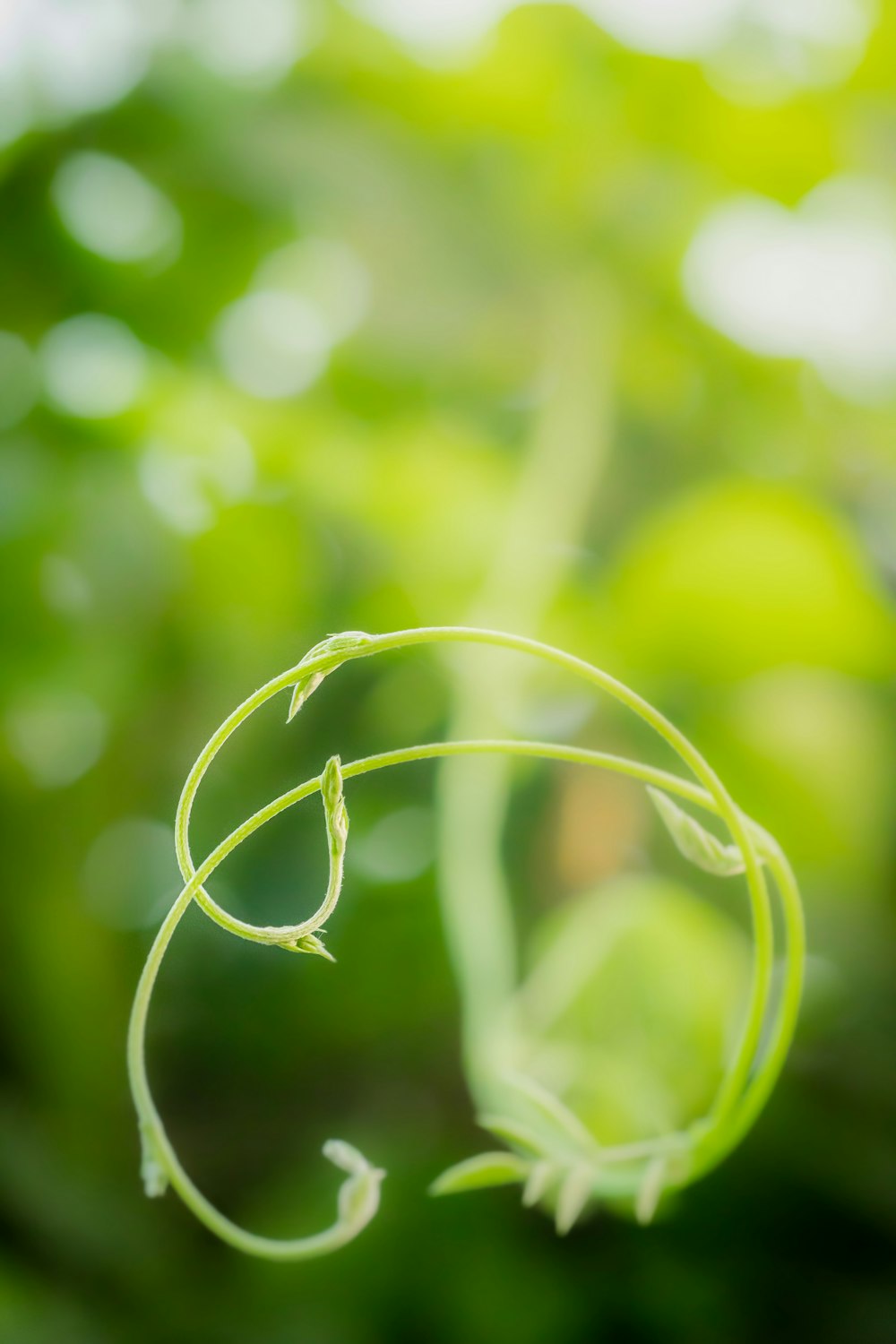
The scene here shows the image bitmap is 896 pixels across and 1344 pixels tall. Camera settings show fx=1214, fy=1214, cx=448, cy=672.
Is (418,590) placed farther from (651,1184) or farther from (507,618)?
(651,1184)

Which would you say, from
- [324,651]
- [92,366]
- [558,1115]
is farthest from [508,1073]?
[92,366]

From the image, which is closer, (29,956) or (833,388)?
(29,956)

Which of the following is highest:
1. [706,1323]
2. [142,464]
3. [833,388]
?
[833,388]

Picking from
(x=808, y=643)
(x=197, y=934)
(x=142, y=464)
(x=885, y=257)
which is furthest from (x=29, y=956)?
(x=885, y=257)

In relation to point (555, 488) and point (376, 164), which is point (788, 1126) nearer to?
point (555, 488)

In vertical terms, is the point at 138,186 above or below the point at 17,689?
above

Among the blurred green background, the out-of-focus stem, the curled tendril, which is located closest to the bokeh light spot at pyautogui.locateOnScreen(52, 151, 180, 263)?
the blurred green background

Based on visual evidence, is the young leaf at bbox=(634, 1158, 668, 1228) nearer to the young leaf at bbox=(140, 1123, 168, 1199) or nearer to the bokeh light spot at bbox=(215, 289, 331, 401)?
the young leaf at bbox=(140, 1123, 168, 1199)

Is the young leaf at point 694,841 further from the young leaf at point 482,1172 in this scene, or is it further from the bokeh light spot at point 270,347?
the bokeh light spot at point 270,347
